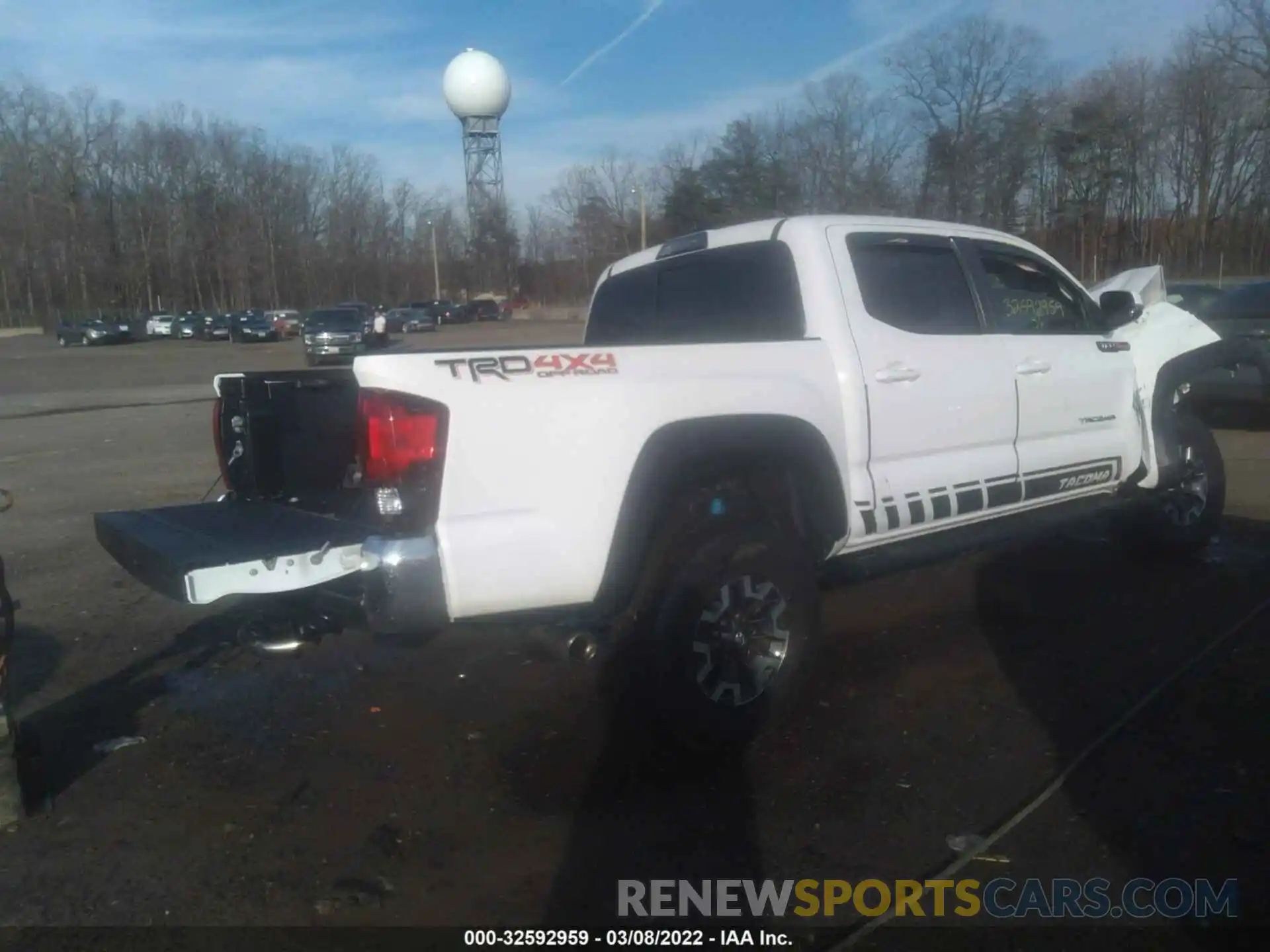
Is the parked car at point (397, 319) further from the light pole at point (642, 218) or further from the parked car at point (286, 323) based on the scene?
the light pole at point (642, 218)

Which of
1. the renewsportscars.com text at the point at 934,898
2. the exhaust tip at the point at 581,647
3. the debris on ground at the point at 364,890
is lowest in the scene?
the renewsportscars.com text at the point at 934,898

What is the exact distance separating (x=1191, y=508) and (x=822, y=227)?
3328 mm

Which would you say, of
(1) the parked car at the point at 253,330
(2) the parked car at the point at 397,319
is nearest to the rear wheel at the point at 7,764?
(1) the parked car at the point at 253,330

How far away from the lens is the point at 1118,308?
5.90 m

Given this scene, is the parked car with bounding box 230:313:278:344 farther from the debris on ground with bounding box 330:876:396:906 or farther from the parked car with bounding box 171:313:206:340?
the debris on ground with bounding box 330:876:396:906

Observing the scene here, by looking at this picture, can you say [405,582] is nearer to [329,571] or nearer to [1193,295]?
[329,571]

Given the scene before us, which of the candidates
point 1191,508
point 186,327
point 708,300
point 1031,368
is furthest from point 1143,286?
point 186,327

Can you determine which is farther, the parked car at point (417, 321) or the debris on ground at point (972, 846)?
the parked car at point (417, 321)

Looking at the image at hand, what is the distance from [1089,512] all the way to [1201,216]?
153ft

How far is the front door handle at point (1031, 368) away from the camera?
530cm

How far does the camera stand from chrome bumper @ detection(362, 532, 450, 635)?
3.44m

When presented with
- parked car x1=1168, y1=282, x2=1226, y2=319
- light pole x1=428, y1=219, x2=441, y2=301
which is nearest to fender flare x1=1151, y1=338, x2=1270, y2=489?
parked car x1=1168, y1=282, x2=1226, y2=319

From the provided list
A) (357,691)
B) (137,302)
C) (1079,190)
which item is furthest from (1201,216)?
(137,302)

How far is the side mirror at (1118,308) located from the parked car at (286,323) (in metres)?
52.5
